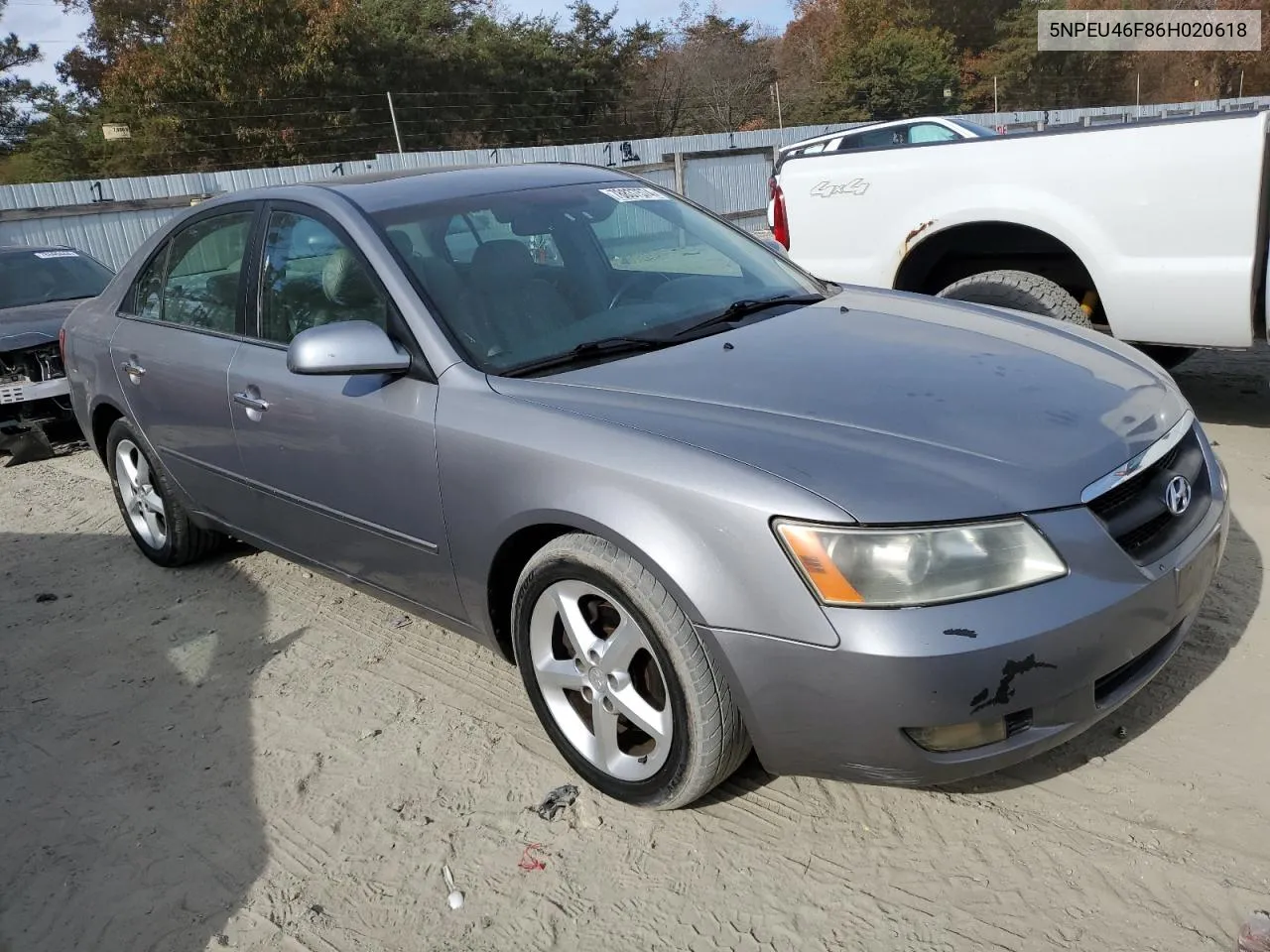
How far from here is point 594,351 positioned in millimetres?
2965

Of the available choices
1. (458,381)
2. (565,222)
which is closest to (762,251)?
(565,222)

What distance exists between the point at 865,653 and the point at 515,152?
808 inches

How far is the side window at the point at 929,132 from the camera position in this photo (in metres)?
13.2

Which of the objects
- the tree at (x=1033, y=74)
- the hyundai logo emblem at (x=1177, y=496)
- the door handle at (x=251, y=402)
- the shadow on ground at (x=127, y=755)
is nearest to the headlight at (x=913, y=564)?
the hyundai logo emblem at (x=1177, y=496)

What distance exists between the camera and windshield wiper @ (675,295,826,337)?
3176mm

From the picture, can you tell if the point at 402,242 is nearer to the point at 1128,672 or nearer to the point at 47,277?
the point at 1128,672

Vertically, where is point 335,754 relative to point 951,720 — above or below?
below

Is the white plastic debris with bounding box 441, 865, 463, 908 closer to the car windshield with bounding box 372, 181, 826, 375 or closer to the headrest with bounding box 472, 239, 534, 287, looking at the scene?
the car windshield with bounding box 372, 181, 826, 375

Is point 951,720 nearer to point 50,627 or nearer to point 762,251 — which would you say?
point 762,251

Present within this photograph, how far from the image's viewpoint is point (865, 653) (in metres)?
Answer: 2.10

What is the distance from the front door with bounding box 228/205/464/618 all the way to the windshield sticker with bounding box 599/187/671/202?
102 centimetres

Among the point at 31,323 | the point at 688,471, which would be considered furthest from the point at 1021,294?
the point at 31,323

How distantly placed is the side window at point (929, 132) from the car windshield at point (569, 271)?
34.7 ft

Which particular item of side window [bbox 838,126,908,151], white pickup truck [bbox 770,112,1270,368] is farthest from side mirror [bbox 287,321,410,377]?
side window [bbox 838,126,908,151]
